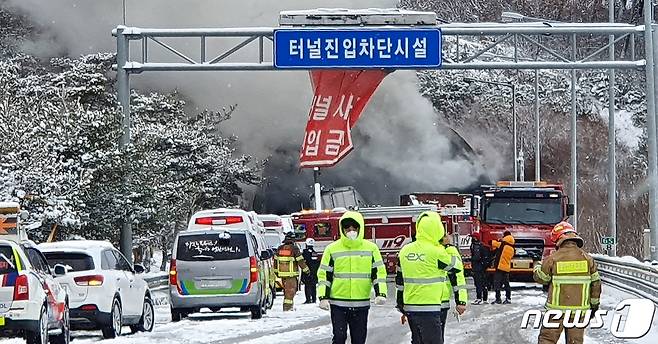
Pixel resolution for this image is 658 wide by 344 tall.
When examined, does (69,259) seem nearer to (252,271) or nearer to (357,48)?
(252,271)

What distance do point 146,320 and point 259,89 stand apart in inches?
1121

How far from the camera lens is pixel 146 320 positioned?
22078mm

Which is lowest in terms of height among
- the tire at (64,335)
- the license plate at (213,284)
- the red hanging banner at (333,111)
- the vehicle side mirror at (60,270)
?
the tire at (64,335)

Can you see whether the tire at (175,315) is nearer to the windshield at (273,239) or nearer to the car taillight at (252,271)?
the car taillight at (252,271)

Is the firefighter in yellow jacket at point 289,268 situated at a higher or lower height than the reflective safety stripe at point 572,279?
lower

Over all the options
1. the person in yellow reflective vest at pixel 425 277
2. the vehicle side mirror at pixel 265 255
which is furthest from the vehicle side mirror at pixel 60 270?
the vehicle side mirror at pixel 265 255

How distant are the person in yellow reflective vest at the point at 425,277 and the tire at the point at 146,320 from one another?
9.44 meters

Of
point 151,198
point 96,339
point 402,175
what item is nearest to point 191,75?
point 402,175

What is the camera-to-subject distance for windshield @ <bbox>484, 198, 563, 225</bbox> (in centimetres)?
3316

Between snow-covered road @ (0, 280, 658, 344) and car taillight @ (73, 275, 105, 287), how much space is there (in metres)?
0.88

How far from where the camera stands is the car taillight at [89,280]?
1972cm

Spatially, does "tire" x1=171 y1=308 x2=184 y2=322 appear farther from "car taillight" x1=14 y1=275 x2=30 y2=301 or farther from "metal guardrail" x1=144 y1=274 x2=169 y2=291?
"car taillight" x1=14 y1=275 x2=30 y2=301

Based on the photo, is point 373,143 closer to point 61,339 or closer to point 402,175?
point 402,175

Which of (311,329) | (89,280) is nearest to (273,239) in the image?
(311,329)
